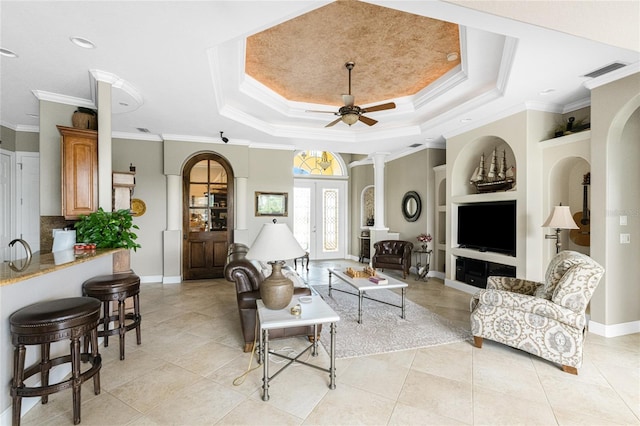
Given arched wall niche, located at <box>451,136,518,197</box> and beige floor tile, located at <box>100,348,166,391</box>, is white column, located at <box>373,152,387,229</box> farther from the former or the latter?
beige floor tile, located at <box>100,348,166,391</box>

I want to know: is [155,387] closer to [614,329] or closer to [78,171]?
[78,171]

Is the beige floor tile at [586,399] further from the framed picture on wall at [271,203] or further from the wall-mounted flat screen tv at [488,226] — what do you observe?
the framed picture on wall at [271,203]

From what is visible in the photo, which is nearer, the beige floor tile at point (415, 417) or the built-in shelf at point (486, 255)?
the beige floor tile at point (415, 417)

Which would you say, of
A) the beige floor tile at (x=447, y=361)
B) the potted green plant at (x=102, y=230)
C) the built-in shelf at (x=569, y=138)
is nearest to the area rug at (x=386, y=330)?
the beige floor tile at (x=447, y=361)

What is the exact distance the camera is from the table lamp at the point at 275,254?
7.44 feet

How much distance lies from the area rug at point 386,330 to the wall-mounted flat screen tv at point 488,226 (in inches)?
64.1

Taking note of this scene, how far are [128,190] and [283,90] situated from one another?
2627 mm

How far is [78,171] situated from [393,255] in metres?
5.37

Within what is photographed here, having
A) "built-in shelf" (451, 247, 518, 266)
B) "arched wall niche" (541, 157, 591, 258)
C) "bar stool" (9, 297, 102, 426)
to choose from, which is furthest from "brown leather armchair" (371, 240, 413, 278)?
"bar stool" (9, 297, 102, 426)

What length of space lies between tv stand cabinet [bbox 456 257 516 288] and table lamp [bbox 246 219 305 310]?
12.0 feet

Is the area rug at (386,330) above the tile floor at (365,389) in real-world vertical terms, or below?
above


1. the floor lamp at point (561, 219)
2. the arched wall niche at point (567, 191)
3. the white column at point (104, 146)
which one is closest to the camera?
the white column at point (104, 146)

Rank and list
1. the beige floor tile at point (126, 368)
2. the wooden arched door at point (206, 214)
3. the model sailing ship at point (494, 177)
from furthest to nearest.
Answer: the wooden arched door at point (206, 214), the model sailing ship at point (494, 177), the beige floor tile at point (126, 368)

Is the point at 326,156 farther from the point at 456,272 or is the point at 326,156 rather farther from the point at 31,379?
the point at 31,379
